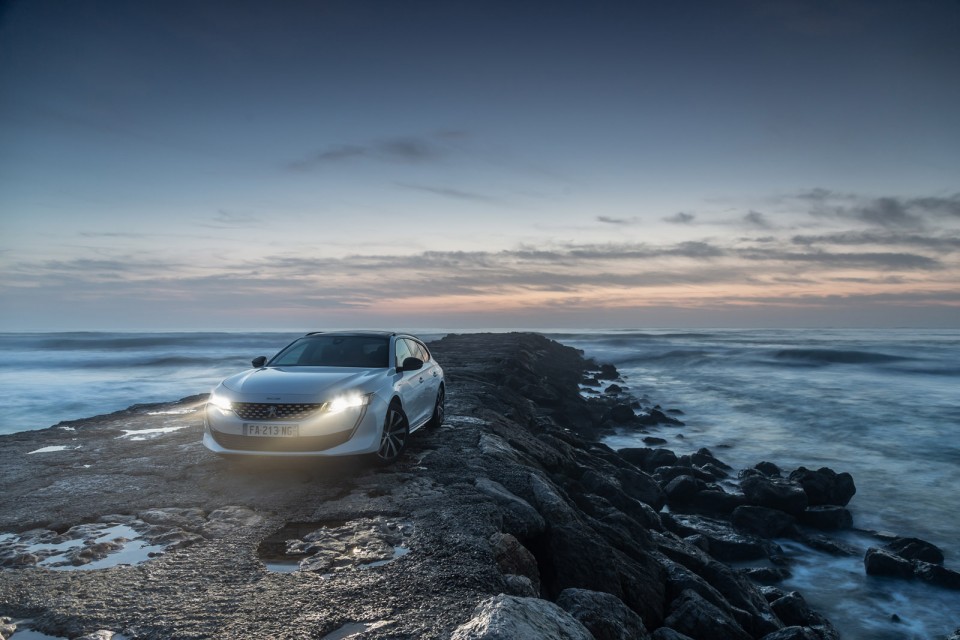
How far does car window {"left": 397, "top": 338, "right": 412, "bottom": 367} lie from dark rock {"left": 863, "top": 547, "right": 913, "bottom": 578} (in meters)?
7.39

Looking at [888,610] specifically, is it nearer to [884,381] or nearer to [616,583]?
[616,583]

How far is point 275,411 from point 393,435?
1384 millimetres

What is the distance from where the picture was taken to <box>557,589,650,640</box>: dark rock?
381 centimetres

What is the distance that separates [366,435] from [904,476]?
1518 cm

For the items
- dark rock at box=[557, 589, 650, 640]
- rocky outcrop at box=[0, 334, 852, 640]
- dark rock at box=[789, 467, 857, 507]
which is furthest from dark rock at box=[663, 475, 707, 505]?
dark rock at box=[557, 589, 650, 640]

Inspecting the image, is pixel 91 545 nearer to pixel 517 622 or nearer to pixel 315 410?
pixel 315 410

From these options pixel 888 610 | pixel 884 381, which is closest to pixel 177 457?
pixel 888 610

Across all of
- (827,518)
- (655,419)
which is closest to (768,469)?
(827,518)

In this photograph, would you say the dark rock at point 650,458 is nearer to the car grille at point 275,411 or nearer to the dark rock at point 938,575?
the dark rock at point 938,575

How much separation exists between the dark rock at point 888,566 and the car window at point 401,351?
24.3 ft

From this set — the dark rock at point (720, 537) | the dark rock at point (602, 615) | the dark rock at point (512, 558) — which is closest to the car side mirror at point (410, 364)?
the dark rock at point (512, 558)

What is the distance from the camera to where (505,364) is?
22500 mm

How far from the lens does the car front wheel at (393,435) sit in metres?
6.62

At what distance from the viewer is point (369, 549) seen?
14.5ft
